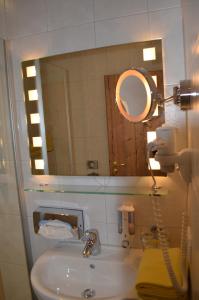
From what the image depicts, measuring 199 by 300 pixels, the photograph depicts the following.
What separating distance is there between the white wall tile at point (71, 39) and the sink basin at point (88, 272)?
1.03m

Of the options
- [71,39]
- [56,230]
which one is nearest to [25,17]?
[71,39]

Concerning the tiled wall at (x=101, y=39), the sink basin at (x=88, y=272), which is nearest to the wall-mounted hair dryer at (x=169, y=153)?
the tiled wall at (x=101, y=39)

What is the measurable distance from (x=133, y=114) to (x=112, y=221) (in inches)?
23.0

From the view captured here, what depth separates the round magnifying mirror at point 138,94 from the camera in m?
0.93

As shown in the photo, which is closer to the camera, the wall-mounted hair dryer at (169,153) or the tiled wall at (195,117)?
the tiled wall at (195,117)

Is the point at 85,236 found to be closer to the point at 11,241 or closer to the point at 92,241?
the point at 92,241

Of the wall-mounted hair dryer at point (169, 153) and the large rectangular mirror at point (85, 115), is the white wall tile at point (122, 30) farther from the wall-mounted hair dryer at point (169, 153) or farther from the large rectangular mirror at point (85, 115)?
the wall-mounted hair dryer at point (169, 153)

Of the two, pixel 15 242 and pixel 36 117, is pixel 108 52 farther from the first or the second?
pixel 15 242

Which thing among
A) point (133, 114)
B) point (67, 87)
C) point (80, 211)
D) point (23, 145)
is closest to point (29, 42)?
point (67, 87)

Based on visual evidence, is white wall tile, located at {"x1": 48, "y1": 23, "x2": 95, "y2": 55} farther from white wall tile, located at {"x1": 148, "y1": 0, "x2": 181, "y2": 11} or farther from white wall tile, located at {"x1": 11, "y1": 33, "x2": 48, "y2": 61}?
white wall tile, located at {"x1": 148, "y1": 0, "x2": 181, "y2": 11}

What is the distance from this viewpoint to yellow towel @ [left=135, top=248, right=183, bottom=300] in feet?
2.59

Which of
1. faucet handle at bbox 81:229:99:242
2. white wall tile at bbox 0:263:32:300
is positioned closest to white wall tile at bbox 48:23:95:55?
faucet handle at bbox 81:229:99:242

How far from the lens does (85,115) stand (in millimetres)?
1231

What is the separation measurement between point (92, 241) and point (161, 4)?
114cm
